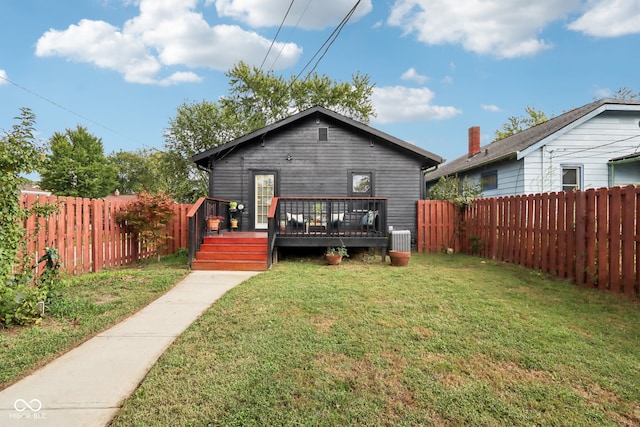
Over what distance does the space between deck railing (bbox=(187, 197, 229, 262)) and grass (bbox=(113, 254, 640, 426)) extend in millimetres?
3082

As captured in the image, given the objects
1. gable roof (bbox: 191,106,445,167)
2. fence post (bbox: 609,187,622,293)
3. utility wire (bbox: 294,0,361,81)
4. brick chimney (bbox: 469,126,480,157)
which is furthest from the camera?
brick chimney (bbox: 469,126,480,157)

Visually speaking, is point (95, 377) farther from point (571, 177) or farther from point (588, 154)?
point (588, 154)

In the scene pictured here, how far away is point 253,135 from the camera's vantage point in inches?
423

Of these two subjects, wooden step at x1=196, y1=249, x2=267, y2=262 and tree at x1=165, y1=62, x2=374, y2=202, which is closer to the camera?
wooden step at x1=196, y1=249, x2=267, y2=262

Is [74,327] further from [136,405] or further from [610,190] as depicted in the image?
[610,190]

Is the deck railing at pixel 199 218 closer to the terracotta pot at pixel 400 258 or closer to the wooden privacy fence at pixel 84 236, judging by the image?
the wooden privacy fence at pixel 84 236

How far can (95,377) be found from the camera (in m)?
2.56

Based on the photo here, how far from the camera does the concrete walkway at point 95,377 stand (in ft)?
6.91

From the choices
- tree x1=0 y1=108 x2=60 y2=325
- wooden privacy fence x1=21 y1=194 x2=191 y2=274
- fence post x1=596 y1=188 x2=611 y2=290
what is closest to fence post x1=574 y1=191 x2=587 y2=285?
fence post x1=596 y1=188 x2=611 y2=290

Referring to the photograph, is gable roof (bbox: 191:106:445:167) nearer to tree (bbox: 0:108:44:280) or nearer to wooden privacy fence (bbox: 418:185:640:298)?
wooden privacy fence (bbox: 418:185:640:298)

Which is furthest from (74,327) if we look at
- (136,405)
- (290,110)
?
(290,110)

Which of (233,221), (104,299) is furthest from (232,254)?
(104,299)

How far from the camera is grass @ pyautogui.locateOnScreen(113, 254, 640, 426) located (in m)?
2.07
